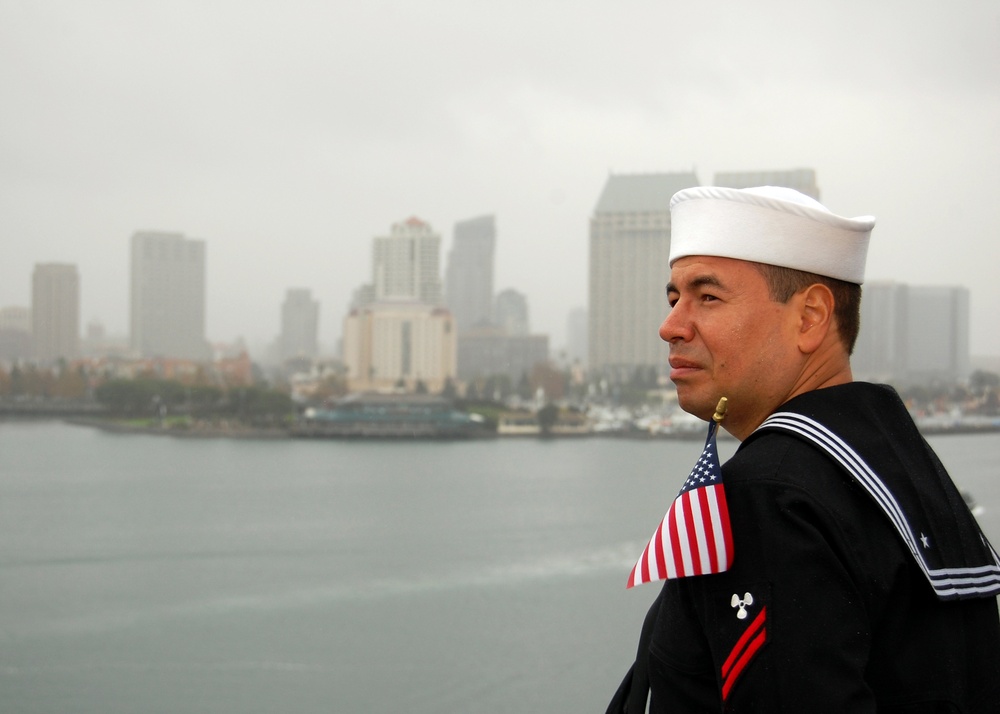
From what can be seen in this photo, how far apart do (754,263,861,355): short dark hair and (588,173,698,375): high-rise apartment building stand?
1841cm

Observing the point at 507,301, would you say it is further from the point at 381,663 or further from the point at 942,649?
the point at 942,649

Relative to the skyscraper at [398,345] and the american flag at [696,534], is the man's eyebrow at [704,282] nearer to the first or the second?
the american flag at [696,534]

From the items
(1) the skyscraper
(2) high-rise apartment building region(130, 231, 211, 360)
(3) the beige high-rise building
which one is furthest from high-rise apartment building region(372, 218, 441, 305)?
(2) high-rise apartment building region(130, 231, 211, 360)

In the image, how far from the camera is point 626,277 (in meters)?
24.4

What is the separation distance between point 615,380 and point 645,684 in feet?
78.9

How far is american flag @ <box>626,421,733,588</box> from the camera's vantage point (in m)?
0.28

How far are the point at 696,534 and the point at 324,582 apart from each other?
7.29 metres

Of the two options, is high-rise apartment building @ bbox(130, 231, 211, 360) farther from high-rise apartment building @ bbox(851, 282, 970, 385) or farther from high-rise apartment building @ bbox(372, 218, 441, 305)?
high-rise apartment building @ bbox(851, 282, 970, 385)

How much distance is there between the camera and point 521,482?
12.6 metres

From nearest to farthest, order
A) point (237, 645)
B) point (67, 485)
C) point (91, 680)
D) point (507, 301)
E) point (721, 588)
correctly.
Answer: point (721, 588) → point (91, 680) → point (237, 645) → point (67, 485) → point (507, 301)

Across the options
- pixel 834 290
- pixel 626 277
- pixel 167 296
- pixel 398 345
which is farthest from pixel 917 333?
pixel 167 296

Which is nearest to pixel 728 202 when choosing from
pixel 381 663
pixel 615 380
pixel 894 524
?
pixel 894 524

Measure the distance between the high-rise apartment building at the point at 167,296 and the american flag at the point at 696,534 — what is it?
33072 mm

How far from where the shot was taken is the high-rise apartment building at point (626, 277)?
21141mm
